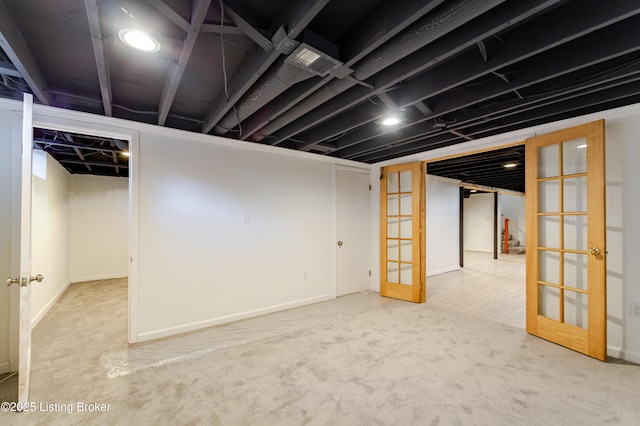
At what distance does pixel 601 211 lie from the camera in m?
2.41

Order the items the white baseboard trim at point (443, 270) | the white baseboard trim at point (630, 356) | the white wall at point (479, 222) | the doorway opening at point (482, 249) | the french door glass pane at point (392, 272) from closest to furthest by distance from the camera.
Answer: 1. the white baseboard trim at point (630, 356)
2. the doorway opening at point (482, 249)
3. the french door glass pane at point (392, 272)
4. the white baseboard trim at point (443, 270)
5. the white wall at point (479, 222)

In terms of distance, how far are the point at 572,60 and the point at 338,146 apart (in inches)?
96.4

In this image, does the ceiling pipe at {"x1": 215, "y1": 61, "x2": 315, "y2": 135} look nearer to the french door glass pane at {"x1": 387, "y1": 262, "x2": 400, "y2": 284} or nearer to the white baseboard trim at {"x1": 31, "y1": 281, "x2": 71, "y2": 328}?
the french door glass pane at {"x1": 387, "y1": 262, "x2": 400, "y2": 284}

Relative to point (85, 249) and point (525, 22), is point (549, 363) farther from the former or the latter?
point (85, 249)

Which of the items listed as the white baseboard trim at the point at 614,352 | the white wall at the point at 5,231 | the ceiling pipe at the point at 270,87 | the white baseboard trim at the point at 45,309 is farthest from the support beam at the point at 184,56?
the white baseboard trim at the point at 614,352

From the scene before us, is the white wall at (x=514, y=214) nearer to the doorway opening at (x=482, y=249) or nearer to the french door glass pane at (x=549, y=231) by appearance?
the doorway opening at (x=482, y=249)

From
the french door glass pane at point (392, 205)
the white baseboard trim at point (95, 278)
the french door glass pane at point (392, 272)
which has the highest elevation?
the french door glass pane at point (392, 205)

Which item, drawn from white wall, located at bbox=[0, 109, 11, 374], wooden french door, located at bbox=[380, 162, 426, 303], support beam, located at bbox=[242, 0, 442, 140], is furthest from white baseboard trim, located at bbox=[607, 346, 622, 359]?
white wall, located at bbox=[0, 109, 11, 374]

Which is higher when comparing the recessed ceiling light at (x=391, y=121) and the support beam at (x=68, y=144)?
the recessed ceiling light at (x=391, y=121)

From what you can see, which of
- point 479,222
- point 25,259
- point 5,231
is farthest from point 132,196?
point 479,222

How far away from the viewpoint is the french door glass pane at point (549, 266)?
2826 mm

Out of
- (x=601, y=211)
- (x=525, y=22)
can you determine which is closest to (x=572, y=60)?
(x=525, y=22)

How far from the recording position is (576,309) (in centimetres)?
266

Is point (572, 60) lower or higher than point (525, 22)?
lower
